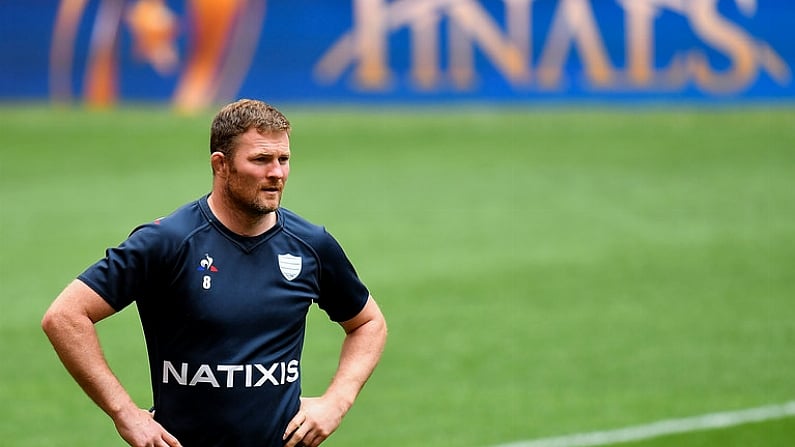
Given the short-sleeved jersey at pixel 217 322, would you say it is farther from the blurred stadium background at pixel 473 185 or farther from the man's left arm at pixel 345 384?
the blurred stadium background at pixel 473 185

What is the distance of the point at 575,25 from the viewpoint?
77.6 feet

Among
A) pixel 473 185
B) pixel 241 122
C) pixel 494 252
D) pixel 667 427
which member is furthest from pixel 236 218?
pixel 473 185

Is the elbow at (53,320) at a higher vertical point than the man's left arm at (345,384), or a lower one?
higher

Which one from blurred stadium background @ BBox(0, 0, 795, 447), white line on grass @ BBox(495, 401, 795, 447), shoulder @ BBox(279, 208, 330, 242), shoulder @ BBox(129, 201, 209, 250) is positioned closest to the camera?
shoulder @ BBox(129, 201, 209, 250)

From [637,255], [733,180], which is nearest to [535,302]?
[637,255]

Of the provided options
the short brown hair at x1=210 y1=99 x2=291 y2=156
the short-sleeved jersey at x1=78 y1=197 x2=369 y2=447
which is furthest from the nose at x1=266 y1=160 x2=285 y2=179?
the short-sleeved jersey at x1=78 y1=197 x2=369 y2=447

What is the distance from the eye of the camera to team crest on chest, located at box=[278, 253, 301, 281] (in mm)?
5383

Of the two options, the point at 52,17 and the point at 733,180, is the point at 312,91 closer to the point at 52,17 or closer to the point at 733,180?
the point at 52,17

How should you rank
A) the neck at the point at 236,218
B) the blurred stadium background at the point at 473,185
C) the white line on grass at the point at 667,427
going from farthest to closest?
the blurred stadium background at the point at 473,185
the white line on grass at the point at 667,427
the neck at the point at 236,218

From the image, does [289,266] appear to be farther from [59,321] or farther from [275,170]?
[59,321]

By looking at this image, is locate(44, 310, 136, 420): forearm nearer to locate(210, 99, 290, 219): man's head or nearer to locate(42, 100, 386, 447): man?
locate(42, 100, 386, 447): man

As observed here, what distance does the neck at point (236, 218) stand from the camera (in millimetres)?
5305

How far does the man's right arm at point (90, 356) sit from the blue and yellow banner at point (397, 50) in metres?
19.3

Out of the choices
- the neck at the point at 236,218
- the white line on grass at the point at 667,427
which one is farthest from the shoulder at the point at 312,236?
the white line on grass at the point at 667,427
